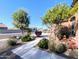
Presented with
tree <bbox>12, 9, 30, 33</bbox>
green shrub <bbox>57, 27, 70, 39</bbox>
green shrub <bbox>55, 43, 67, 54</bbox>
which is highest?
tree <bbox>12, 9, 30, 33</bbox>

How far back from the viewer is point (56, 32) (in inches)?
714

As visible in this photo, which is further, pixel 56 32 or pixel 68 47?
pixel 56 32

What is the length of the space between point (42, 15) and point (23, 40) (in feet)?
22.9

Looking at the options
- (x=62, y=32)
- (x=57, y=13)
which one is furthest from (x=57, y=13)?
(x=62, y=32)

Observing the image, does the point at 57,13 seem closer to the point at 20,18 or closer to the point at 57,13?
the point at 57,13

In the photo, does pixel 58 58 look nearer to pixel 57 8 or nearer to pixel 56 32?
pixel 56 32

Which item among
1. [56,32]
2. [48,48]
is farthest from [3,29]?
[48,48]

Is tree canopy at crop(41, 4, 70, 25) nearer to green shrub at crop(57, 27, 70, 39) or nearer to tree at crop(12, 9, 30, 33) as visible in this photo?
green shrub at crop(57, 27, 70, 39)

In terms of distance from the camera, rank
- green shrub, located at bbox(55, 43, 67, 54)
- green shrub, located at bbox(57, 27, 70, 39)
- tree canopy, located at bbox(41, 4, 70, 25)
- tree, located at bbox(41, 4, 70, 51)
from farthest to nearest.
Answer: tree canopy, located at bbox(41, 4, 70, 25) < tree, located at bbox(41, 4, 70, 51) < green shrub, located at bbox(57, 27, 70, 39) < green shrub, located at bbox(55, 43, 67, 54)

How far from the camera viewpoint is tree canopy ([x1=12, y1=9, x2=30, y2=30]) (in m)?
29.0

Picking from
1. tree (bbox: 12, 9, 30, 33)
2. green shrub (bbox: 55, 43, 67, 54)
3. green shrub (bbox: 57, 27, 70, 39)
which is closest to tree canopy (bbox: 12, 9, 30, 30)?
tree (bbox: 12, 9, 30, 33)

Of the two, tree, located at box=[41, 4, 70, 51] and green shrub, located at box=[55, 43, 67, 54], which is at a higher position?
tree, located at box=[41, 4, 70, 51]

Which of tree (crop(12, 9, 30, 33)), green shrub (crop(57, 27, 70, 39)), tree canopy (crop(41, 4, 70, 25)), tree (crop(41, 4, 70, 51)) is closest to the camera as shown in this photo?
green shrub (crop(57, 27, 70, 39))

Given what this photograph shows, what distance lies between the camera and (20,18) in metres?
29.5
